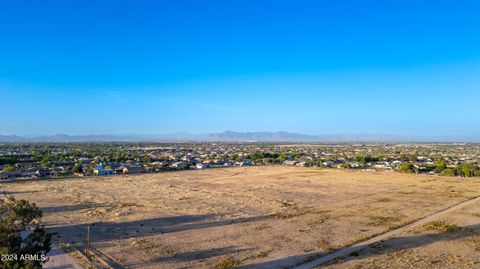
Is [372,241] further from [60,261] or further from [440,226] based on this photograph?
[60,261]

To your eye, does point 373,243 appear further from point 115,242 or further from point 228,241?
point 115,242

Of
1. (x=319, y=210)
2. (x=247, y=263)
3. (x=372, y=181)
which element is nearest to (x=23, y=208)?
(x=247, y=263)

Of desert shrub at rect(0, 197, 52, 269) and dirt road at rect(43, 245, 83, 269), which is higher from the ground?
desert shrub at rect(0, 197, 52, 269)

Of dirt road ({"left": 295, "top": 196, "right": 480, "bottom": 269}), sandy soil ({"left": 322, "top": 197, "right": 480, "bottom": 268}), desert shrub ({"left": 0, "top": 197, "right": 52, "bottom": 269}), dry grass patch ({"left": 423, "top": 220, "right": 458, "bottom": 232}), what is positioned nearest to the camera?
desert shrub ({"left": 0, "top": 197, "right": 52, "bottom": 269})

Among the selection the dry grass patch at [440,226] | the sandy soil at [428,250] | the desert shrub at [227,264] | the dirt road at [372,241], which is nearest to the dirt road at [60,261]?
the desert shrub at [227,264]

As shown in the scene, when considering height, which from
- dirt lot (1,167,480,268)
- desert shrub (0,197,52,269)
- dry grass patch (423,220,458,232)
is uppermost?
desert shrub (0,197,52,269)

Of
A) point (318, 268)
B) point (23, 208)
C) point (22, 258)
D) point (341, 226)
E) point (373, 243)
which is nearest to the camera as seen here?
point (22, 258)

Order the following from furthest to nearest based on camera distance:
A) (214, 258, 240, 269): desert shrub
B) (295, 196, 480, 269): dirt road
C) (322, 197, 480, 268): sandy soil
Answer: (295, 196, 480, 269): dirt road → (322, 197, 480, 268): sandy soil → (214, 258, 240, 269): desert shrub

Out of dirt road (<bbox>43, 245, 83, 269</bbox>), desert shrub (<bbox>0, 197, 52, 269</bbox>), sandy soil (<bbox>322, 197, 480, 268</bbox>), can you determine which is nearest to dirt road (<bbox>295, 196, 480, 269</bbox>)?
sandy soil (<bbox>322, 197, 480, 268</bbox>)

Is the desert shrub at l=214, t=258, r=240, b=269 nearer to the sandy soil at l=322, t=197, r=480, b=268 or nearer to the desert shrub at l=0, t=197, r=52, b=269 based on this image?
the sandy soil at l=322, t=197, r=480, b=268
